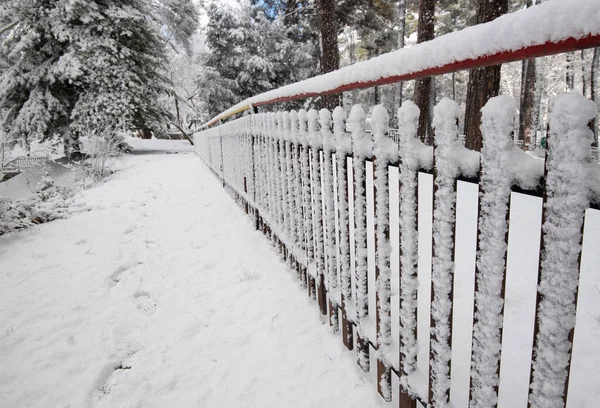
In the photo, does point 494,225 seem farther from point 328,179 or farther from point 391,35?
point 391,35

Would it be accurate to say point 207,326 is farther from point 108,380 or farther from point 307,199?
point 307,199

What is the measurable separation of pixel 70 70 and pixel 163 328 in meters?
16.0

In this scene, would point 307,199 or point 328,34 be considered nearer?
point 307,199

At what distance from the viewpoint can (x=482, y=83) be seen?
6.02 meters

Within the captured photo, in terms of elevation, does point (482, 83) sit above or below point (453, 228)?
above

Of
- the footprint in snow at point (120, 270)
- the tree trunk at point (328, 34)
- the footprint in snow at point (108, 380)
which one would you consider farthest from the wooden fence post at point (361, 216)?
the tree trunk at point (328, 34)

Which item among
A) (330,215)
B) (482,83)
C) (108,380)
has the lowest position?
(108,380)

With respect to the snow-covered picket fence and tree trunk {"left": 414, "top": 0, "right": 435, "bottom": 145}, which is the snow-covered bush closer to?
the snow-covered picket fence

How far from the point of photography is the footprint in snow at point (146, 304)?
8.76 feet

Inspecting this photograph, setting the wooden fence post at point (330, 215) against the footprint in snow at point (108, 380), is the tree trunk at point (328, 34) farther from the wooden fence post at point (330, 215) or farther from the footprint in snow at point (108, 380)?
the footprint in snow at point (108, 380)

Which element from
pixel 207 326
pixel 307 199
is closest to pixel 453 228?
pixel 307 199

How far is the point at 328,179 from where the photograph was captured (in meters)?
1.97

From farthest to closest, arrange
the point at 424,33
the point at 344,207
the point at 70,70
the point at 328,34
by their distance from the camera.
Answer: the point at 70,70 → the point at 424,33 → the point at 328,34 → the point at 344,207

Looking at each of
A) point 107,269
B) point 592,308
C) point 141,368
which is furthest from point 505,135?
point 107,269
